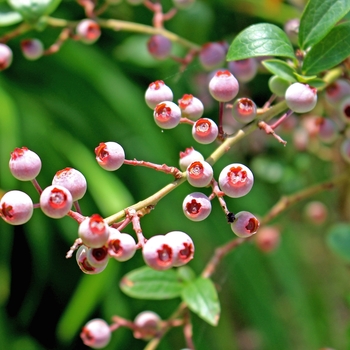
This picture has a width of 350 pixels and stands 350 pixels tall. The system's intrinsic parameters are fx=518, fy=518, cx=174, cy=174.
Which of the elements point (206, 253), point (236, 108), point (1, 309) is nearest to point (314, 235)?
point (206, 253)

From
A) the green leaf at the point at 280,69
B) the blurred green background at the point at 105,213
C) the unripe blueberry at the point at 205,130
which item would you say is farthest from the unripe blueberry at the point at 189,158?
the blurred green background at the point at 105,213

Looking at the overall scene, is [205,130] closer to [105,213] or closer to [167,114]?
[167,114]

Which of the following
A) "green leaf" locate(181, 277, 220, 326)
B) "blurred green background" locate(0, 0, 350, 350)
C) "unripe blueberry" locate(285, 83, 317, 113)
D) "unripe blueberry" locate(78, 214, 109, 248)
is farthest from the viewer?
"blurred green background" locate(0, 0, 350, 350)

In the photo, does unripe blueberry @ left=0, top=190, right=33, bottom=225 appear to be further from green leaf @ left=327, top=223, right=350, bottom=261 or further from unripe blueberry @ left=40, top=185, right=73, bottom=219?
green leaf @ left=327, top=223, right=350, bottom=261

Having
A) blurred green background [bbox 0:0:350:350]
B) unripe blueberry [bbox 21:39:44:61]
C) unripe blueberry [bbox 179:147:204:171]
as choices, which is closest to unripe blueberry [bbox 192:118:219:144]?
unripe blueberry [bbox 179:147:204:171]

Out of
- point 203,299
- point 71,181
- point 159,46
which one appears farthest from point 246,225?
point 159,46

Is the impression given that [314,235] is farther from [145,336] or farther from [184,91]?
[145,336]

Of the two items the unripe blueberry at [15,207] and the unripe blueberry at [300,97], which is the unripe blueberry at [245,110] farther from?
the unripe blueberry at [15,207]
